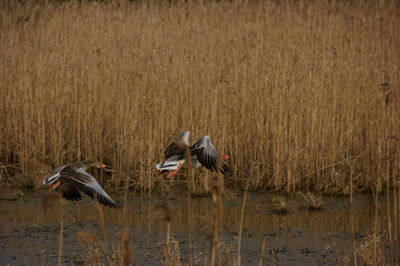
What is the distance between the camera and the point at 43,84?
9.30 meters

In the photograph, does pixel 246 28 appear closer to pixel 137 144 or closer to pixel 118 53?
pixel 118 53

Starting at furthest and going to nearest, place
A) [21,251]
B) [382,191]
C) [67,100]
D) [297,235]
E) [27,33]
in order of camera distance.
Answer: [27,33] < [67,100] < [382,191] < [297,235] < [21,251]

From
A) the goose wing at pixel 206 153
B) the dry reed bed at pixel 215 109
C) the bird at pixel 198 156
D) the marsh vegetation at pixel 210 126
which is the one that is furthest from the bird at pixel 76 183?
the dry reed bed at pixel 215 109

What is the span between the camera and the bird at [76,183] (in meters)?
5.32

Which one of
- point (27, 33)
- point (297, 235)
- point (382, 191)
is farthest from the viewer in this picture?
point (27, 33)

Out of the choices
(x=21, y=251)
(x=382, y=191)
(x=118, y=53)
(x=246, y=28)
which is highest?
(x=246, y=28)

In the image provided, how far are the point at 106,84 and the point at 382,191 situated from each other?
3500 mm

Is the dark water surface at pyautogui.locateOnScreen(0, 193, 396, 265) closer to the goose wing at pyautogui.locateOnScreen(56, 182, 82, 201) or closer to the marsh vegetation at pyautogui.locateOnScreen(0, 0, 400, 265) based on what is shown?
the marsh vegetation at pyautogui.locateOnScreen(0, 0, 400, 265)

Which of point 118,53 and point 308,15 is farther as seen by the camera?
point 308,15

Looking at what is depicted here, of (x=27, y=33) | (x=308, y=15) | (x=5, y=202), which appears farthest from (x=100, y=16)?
(x=5, y=202)

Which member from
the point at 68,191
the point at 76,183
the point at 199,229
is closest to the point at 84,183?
the point at 76,183

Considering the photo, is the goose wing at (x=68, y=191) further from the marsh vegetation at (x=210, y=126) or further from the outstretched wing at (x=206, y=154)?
the outstretched wing at (x=206, y=154)

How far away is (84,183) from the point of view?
5422 millimetres

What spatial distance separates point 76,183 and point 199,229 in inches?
61.4
